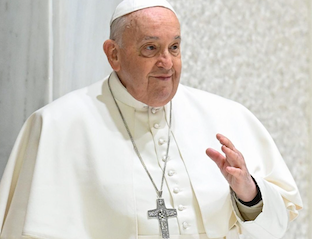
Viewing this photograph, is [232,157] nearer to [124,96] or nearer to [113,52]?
[124,96]

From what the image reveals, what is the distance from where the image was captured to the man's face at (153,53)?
3.00 m

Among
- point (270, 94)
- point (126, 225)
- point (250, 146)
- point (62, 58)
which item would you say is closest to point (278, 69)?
point (270, 94)

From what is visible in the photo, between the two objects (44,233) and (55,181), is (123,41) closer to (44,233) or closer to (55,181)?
(55,181)

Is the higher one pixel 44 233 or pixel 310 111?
pixel 310 111

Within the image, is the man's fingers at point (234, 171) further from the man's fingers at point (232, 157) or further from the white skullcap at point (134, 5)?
the white skullcap at point (134, 5)

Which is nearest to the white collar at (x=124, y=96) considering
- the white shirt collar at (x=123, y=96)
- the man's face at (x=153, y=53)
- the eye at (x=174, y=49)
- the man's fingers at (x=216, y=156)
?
the white shirt collar at (x=123, y=96)

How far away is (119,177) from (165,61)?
23.0 inches

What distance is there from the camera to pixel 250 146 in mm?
3271

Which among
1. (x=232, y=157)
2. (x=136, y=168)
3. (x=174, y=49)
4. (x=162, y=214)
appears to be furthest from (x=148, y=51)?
(x=162, y=214)

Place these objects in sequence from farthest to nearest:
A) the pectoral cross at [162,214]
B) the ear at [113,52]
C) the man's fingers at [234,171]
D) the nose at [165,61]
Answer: the ear at [113,52], the nose at [165,61], the pectoral cross at [162,214], the man's fingers at [234,171]

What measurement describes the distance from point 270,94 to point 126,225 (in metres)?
1.96

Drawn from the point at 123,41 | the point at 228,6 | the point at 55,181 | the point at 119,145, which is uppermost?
the point at 228,6

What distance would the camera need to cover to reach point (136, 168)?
3.03 m

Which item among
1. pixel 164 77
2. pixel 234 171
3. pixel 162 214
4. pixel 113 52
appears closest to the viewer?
pixel 234 171
